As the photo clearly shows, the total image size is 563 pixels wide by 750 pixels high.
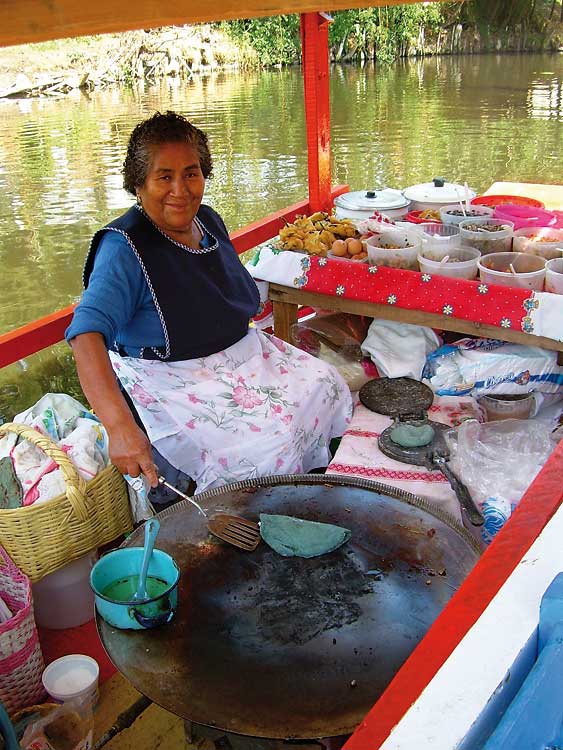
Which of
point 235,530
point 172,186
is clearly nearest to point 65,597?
point 235,530

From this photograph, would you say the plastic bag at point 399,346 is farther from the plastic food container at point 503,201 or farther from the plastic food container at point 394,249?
the plastic food container at point 503,201

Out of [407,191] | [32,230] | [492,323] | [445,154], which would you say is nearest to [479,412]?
[492,323]

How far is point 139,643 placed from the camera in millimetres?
1470

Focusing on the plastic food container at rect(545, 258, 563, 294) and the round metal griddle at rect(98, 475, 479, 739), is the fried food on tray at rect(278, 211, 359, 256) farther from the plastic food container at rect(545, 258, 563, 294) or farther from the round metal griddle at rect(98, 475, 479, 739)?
the round metal griddle at rect(98, 475, 479, 739)

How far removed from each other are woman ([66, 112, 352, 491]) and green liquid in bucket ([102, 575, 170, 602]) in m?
0.81

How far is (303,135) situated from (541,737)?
14.3 metres

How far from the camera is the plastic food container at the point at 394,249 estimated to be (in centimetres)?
322

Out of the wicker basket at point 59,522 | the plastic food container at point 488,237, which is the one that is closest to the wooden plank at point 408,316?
the plastic food container at point 488,237

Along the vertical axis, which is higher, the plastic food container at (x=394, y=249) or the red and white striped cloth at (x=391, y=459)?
the plastic food container at (x=394, y=249)

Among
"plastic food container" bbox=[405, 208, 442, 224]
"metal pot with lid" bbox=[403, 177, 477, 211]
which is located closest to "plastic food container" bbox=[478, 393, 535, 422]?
"plastic food container" bbox=[405, 208, 442, 224]

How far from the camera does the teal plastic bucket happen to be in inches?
58.0

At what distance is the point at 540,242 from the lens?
3.18 meters

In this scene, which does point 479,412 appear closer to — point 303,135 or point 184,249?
point 184,249

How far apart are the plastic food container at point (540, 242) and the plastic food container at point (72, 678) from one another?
102 inches
